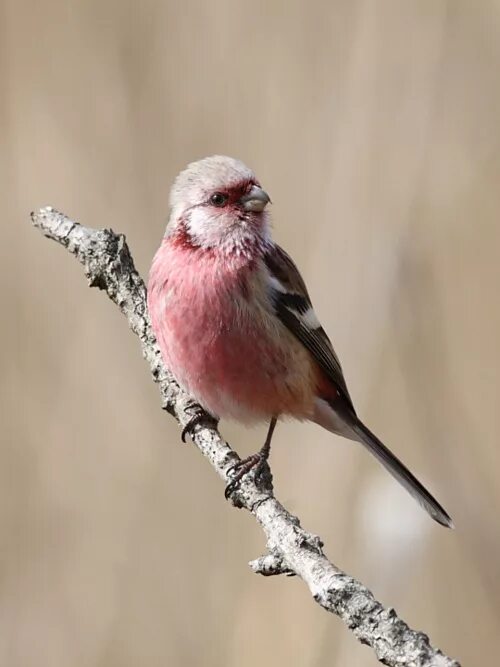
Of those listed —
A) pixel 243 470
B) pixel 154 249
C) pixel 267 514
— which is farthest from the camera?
pixel 154 249

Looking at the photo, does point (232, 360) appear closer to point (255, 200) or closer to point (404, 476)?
point (255, 200)

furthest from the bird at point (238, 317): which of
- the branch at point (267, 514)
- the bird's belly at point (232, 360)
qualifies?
the branch at point (267, 514)

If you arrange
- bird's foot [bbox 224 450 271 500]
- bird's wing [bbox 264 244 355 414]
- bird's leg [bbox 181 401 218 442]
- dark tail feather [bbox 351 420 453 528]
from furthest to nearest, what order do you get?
1. bird's wing [bbox 264 244 355 414]
2. dark tail feather [bbox 351 420 453 528]
3. bird's leg [bbox 181 401 218 442]
4. bird's foot [bbox 224 450 271 500]

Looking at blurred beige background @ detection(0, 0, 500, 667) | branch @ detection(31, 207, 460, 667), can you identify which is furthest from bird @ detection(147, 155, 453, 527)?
blurred beige background @ detection(0, 0, 500, 667)

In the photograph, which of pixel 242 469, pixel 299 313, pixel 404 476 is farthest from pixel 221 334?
pixel 404 476

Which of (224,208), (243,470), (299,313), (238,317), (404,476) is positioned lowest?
(243,470)

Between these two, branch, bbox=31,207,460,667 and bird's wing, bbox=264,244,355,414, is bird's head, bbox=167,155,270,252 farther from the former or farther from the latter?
branch, bbox=31,207,460,667

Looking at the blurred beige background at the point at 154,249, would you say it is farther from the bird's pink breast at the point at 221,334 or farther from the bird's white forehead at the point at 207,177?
the bird's white forehead at the point at 207,177
